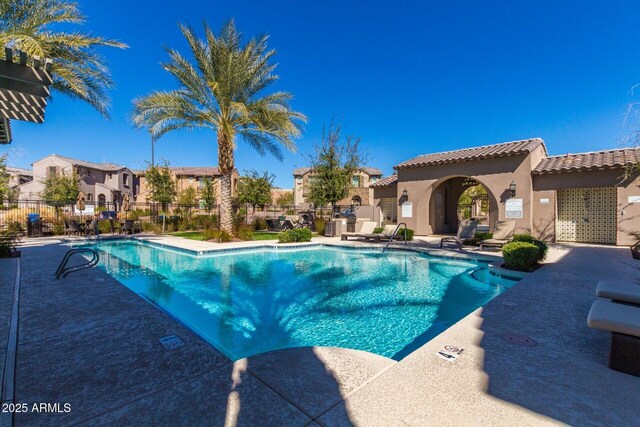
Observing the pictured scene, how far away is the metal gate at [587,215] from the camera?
13.1 m

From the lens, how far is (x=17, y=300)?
4.77 m

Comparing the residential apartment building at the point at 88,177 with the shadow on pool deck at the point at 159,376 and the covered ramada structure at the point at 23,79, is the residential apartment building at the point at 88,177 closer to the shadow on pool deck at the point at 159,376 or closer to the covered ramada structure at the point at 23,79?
the covered ramada structure at the point at 23,79

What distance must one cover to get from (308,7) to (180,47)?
6.32 meters

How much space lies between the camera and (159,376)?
101 inches

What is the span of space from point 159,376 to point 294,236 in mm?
11648

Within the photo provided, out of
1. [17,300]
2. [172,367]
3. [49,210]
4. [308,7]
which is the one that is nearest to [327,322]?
[172,367]

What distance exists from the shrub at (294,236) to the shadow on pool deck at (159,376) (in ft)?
32.8

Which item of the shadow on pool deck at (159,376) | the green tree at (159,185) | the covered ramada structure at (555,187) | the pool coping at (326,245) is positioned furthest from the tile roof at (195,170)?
the shadow on pool deck at (159,376)

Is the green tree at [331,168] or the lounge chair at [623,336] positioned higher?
the green tree at [331,168]

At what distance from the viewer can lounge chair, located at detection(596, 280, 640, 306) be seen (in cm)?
338

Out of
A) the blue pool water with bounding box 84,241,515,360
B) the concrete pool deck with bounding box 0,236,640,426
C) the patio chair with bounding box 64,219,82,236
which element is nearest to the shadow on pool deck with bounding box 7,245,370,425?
the concrete pool deck with bounding box 0,236,640,426

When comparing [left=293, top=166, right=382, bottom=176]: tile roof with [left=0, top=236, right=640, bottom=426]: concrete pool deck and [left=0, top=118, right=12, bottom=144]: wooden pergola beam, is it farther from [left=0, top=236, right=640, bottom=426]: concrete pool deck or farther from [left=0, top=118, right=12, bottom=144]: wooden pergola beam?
[left=0, top=236, right=640, bottom=426]: concrete pool deck

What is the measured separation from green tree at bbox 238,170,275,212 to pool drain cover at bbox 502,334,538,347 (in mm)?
21979

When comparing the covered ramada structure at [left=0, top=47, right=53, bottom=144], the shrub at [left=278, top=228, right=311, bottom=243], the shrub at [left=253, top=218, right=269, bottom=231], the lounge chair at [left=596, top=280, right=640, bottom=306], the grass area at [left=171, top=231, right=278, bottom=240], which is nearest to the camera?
the lounge chair at [left=596, top=280, right=640, bottom=306]
